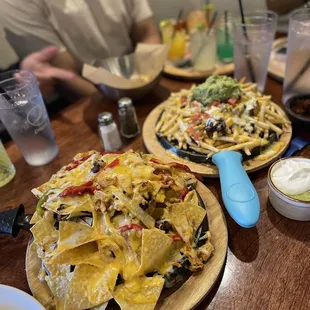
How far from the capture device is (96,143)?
1.57 m

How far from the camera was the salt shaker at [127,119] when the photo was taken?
1502 mm

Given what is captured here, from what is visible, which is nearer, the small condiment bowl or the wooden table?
the wooden table

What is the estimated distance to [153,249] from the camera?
2.71 feet

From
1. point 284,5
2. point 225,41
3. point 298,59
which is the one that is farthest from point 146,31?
point 298,59

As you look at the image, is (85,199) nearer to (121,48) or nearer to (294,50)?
(294,50)

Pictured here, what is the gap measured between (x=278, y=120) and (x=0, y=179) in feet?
4.06

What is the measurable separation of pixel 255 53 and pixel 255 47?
0.03 m

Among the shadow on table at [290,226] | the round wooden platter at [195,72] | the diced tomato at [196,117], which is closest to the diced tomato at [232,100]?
the diced tomato at [196,117]

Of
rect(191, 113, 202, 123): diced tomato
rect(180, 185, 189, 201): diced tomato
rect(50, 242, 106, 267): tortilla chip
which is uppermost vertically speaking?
rect(50, 242, 106, 267): tortilla chip

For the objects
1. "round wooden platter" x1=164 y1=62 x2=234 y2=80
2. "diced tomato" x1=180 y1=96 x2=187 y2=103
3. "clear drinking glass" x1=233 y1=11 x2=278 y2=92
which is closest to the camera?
"diced tomato" x1=180 y1=96 x2=187 y2=103

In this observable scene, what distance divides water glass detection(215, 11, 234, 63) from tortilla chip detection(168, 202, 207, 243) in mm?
1417

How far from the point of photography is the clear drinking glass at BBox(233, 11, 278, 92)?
5.44 ft

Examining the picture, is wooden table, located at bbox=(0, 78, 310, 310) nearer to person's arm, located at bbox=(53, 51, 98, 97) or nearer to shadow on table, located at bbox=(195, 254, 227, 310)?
shadow on table, located at bbox=(195, 254, 227, 310)

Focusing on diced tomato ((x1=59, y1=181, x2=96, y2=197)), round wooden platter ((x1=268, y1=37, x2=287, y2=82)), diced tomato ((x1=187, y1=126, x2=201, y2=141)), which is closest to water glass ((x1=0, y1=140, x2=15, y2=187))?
diced tomato ((x1=59, y1=181, x2=96, y2=197))
